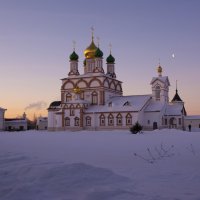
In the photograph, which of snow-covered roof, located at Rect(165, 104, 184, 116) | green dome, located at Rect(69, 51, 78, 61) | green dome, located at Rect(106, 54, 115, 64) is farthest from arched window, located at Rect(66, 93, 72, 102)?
snow-covered roof, located at Rect(165, 104, 184, 116)

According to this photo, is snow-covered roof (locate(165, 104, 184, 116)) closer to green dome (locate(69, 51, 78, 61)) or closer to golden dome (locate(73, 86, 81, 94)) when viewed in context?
golden dome (locate(73, 86, 81, 94))

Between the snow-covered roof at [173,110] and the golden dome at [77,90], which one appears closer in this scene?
the snow-covered roof at [173,110]

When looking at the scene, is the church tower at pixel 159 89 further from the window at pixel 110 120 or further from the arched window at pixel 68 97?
the arched window at pixel 68 97

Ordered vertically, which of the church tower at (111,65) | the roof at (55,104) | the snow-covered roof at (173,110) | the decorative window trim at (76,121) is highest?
the church tower at (111,65)

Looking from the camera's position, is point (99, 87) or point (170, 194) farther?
point (99, 87)

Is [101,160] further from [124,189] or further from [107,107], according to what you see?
[107,107]


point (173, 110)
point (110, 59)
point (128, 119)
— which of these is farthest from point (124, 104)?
point (110, 59)

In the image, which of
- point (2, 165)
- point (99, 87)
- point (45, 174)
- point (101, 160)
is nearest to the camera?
point (45, 174)

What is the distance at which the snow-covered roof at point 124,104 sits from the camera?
150 feet

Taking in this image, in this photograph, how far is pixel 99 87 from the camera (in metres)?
49.8

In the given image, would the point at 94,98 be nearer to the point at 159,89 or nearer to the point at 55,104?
the point at 55,104

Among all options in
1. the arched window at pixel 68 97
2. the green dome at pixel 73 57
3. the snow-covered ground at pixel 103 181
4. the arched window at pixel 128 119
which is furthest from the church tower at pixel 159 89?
the snow-covered ground at pixel 103 181

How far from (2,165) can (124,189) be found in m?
3.89

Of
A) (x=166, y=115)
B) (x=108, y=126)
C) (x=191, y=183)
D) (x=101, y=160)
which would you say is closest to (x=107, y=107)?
(x=108, y=126)
